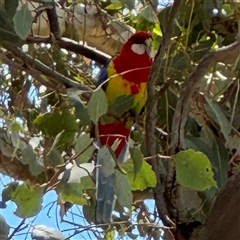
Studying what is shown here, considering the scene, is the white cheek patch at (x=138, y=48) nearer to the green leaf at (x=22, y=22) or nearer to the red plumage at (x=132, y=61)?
the red plumage at (x=132, y=61)

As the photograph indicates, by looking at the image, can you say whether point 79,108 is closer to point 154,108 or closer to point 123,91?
point 154,108

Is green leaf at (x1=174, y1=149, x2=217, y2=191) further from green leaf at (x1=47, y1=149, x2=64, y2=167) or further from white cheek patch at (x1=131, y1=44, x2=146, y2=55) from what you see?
white cheek patch at (x1=131, y1=44, x2=146, y2=55)

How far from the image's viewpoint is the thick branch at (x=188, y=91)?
1.82 feet

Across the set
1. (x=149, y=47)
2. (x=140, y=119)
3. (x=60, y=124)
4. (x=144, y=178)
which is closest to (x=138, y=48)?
(x=149, y=47)

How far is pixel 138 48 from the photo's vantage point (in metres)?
0.93

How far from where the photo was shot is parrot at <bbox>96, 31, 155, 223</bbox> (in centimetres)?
65

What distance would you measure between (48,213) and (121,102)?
19 cm

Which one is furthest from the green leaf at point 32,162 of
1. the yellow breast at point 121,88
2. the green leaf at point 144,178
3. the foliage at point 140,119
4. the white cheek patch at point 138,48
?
the white cheek patch at point 138,48

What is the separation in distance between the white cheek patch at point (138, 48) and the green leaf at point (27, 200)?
43cm

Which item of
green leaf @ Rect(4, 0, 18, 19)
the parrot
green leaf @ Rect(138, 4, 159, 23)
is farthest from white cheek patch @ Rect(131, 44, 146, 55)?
green leaf @ Rect(4, 0, 18, 19)

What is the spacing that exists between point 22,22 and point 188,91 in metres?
0.19

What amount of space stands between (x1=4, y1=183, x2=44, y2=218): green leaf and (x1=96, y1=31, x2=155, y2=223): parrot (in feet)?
0.22

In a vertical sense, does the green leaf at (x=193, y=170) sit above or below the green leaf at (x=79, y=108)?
below

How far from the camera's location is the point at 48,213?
76 cm
